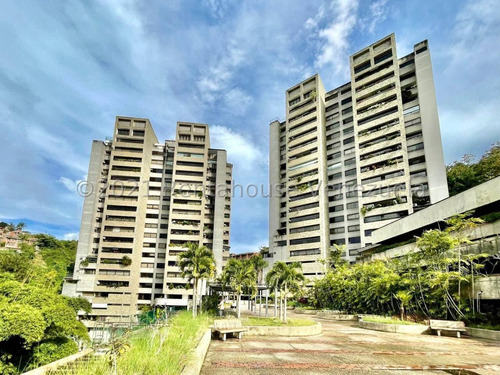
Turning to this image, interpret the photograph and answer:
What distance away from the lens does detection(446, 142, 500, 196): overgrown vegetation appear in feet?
137

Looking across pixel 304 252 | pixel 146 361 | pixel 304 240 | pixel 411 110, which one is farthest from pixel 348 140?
pixel 146 361

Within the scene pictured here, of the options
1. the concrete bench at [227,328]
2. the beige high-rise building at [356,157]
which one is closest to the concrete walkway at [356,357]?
the concrete bench at [227,328]

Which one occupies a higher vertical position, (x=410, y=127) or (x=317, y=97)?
(x=317, y=97)

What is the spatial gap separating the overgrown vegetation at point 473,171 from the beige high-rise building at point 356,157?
6.72 m

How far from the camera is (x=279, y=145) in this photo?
68.4 m

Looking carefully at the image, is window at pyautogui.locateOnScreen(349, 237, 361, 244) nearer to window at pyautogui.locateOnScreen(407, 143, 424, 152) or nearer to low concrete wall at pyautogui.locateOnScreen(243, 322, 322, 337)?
window at pyautogui.locateOnScreen(407, 143, 424, 152)

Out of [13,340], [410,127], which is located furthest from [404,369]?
[410,127]

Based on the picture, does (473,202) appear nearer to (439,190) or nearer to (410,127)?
(439,190)

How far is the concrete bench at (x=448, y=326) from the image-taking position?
45.7ft

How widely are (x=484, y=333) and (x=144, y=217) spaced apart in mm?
63985

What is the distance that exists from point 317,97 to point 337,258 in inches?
1336

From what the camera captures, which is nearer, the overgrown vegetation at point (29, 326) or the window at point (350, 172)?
the overgrown vegetation at point (29, 326)

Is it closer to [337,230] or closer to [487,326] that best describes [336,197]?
[337,230]

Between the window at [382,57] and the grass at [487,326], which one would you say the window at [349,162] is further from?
the grass at [487,326]
